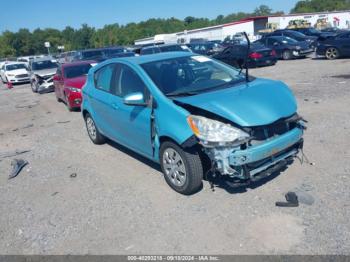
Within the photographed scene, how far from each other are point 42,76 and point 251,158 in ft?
52.9

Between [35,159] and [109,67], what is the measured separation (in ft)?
8.15

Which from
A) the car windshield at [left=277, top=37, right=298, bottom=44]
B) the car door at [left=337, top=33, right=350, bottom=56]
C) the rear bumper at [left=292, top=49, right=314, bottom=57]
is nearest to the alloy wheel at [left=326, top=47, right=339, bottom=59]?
the car door at [left=337, top=33, right=350, bottom=56]

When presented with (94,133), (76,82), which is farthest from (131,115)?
(76,82)

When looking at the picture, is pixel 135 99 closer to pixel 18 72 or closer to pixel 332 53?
pixel 332 53

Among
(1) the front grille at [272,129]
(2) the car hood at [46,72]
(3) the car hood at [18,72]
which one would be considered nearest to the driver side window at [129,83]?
(1) the front grille at [272,129]

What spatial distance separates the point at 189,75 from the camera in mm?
5066

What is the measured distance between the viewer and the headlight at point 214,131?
3.91 meters

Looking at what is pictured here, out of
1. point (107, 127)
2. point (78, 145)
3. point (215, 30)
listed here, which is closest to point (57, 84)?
point (78, 145)

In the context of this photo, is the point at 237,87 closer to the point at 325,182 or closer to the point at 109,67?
the point at 325,182

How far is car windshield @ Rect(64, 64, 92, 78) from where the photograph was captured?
40.4ft

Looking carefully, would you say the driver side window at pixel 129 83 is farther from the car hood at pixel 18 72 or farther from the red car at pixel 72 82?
the car hood at pixel 18 72

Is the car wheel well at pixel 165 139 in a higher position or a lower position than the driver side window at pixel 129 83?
lower

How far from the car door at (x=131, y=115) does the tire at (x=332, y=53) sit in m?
15.6

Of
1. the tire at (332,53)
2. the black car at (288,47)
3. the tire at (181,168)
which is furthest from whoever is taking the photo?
the black car at (288,47)
